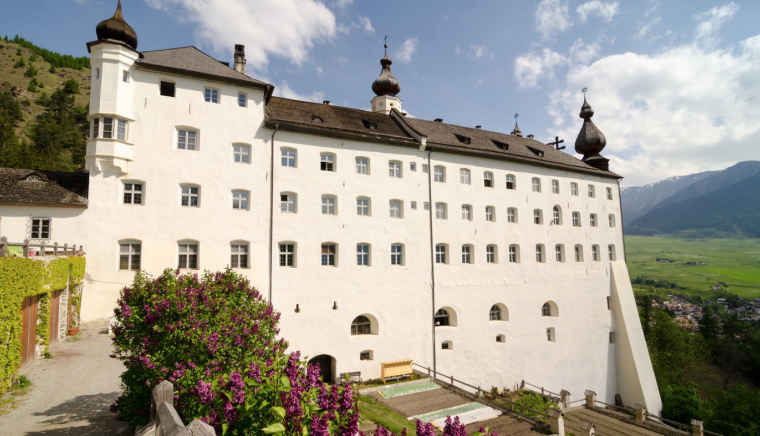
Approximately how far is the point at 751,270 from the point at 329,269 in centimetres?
17900

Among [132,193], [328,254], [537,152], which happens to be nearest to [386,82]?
[537,152]

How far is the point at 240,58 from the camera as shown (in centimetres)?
2619

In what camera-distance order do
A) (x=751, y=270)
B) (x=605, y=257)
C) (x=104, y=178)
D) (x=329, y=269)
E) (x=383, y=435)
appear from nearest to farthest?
(x=383, y=435) < (x=104, y=178) < (x=329, y=269) < (x=605, y=257) < (x=751, y=270)

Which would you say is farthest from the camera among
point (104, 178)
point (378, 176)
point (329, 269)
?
point (378, 176)

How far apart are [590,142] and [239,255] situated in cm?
3224

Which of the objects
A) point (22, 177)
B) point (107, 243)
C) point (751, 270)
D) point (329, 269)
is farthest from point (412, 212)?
point (751, 270)

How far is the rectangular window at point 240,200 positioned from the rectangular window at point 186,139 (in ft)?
10.4

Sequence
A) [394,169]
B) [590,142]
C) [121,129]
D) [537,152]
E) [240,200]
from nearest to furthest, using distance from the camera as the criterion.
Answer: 1. [121,129]
2. [240,200]
3. [394,169]
4. [537,152]
5. [590,142]

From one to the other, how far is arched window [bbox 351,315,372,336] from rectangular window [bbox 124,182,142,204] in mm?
12610

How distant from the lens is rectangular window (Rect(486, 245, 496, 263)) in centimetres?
2719

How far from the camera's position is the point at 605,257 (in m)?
33.5

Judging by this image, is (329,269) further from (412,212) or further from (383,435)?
(383,435)

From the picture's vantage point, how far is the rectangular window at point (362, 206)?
911 inches

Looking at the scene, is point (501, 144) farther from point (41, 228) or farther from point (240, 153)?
point (41, 228)
